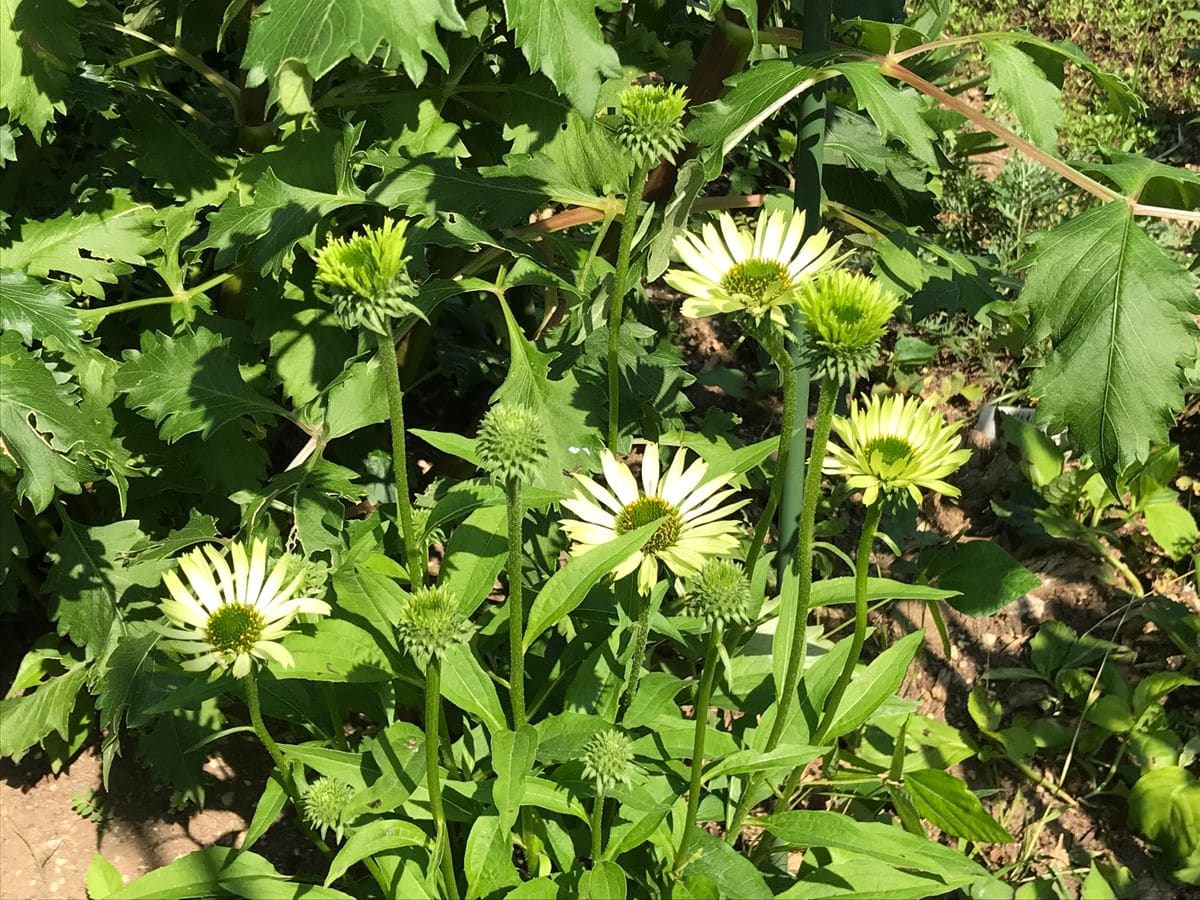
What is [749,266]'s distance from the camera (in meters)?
1.33

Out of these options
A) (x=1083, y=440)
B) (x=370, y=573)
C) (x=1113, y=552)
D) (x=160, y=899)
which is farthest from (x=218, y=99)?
(x=1113, y=552)

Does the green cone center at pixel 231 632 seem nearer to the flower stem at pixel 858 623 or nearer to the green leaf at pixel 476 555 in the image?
the green leaf at pixel 476 555

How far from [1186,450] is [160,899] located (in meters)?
2.21

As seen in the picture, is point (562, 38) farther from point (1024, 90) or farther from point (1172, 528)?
point (1172, 528)

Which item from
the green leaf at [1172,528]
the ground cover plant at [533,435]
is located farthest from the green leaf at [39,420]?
the green leaf at [1172,528]

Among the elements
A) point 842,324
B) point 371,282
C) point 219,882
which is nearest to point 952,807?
point 842,324

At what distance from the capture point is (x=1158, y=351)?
46.9 inches

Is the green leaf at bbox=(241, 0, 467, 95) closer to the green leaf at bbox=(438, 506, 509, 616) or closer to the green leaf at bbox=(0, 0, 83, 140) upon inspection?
the green leaf at bbox=(0, 0, 83, 140)

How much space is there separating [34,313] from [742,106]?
2.64 feet

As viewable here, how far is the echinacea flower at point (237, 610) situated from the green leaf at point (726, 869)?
512 mm

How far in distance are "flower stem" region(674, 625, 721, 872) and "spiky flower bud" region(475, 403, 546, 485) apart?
252 mm

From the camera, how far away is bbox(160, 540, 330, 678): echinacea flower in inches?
46.9

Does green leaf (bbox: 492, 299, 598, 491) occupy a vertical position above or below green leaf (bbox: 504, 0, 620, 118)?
below

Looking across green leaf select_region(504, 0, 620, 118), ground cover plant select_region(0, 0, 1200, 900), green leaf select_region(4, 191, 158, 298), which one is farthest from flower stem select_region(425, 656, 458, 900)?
green leaf select_region(4, 191, 158, 298)
